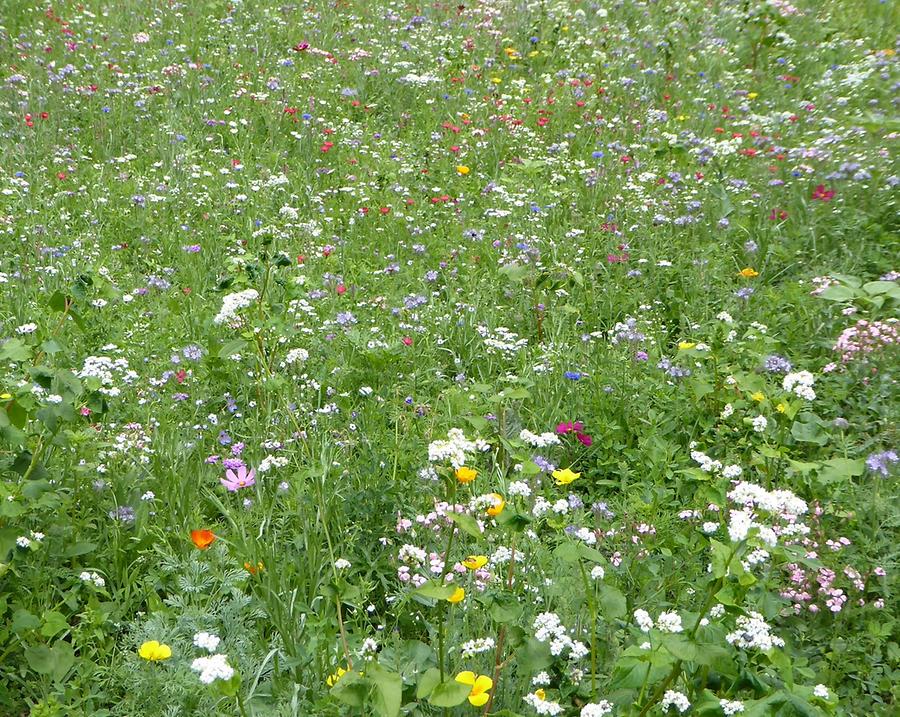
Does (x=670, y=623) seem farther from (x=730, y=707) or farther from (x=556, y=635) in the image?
(x=556, y=635)

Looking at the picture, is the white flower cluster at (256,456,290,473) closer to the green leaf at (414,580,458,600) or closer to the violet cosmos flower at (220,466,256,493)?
the violet cosmos flower at (220,466,256,493)

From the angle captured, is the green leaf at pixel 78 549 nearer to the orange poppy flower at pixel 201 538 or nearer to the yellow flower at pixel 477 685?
the orange poppy flower at pixel 201 538

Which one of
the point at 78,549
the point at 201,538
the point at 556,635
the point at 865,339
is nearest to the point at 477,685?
the point at 556,635

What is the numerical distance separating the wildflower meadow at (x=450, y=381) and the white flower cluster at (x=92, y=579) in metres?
0.02

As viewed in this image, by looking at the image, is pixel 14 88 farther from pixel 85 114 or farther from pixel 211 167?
pixel 211 167

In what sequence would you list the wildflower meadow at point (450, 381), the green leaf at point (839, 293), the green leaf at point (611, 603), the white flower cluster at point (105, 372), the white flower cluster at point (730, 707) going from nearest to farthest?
the white flower cluster at point (730, 707) < the green leaf at point (611, 603) < the wildflower meadow at point (450, 381) < the white flower cluster at point (105, 372) < the green leaf at point (839, 293)

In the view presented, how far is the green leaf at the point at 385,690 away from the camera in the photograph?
1.75 metres

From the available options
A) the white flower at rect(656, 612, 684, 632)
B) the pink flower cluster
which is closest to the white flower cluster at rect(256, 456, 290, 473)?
the white flower at rect(656, 612, 684, 632)

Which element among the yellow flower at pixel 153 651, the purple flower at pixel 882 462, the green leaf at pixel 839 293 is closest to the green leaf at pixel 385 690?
the yellow flower at pixel 153 651

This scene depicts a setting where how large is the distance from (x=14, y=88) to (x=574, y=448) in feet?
18.2

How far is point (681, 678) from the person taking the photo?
222cm

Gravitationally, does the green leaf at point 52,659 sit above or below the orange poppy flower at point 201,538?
below

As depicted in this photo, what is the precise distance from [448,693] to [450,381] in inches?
86.7

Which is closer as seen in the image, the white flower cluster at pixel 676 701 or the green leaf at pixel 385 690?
the green leaf at pixel 385 690
